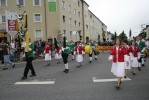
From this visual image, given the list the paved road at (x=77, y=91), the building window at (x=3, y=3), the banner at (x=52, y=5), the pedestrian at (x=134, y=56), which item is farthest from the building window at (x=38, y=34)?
the paved road at (x=77, y=91)

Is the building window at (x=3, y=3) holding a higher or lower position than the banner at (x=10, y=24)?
higher

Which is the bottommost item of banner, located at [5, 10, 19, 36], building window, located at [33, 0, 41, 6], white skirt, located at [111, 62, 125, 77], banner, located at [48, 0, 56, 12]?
white skirt, located at [111, 62, 125, 77]

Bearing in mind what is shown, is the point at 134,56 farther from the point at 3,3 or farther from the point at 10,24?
the point at 3,3

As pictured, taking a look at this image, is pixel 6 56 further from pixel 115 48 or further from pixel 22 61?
pixel 115 48

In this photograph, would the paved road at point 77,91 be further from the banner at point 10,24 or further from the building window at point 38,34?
the building window at point 38,34

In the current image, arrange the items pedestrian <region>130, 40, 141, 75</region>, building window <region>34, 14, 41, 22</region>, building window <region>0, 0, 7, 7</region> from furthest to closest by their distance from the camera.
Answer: building window <region>0, 0, 7, 7</region> → building window <region>34, 14, 41, 22</region> → pedestrian <region>130, 40, 141, 75</region>

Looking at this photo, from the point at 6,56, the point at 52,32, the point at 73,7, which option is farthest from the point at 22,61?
the point at 73,7

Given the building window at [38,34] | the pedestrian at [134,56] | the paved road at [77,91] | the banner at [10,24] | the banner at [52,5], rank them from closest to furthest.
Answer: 1. the paved road at [77,91]
2. the pedestrian at [134,56]
3. the banner at [10,24]
4. the banner at [52,5]
5. the building window at [38,34]

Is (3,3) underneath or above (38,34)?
above

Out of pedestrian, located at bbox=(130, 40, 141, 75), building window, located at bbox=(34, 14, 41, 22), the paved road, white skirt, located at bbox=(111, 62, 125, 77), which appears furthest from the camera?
building window, located at bbox=(34, 14, 41, 22)

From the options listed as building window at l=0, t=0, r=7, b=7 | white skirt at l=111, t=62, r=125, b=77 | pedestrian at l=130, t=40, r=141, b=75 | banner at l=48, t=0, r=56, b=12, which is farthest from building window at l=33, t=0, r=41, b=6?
white skirt at l=111, t=62, r=125, b=77

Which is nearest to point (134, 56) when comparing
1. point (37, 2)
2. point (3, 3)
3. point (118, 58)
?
point (118, 58)

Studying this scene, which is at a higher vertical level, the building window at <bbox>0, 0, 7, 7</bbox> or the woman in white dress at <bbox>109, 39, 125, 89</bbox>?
the building window at <bbox>0, 0, 7, 7</bbox>

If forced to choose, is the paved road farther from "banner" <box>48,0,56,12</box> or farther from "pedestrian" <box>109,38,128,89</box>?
"banner" <box>48,0,56,12</box>
